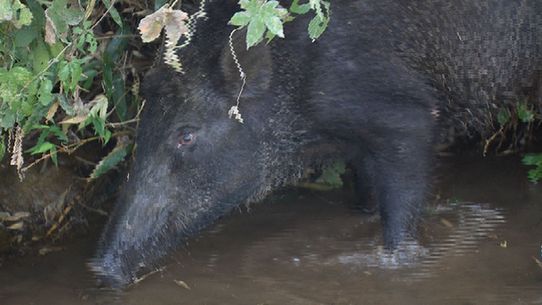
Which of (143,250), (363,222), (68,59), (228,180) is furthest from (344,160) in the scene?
(68,59)

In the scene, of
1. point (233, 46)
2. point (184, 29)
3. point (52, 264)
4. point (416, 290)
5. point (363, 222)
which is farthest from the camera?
point (363, 222)

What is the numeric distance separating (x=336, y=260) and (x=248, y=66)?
0.93m

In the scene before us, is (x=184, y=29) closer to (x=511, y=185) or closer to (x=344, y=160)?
(x=344, y=160)

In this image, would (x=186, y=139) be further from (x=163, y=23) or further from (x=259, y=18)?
(x=259, y=18)

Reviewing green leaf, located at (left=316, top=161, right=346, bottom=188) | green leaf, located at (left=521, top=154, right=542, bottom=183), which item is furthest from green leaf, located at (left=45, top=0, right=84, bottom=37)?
green leaf, located at (left=521, top=154, right=542, bottom=183)

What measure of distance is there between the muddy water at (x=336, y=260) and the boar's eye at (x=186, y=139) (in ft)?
1.98

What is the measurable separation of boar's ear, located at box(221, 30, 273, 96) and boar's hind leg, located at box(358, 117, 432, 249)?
20.2 inches

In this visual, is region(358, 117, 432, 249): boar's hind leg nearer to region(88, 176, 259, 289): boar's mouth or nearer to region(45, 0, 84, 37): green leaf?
region(88, 176, 259, 289): boar's mouth

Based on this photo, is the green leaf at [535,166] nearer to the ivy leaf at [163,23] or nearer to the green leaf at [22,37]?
the ivy leaf at [163,23]

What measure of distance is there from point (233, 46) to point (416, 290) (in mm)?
1129

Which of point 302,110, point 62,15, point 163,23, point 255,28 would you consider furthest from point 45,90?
point 302,110

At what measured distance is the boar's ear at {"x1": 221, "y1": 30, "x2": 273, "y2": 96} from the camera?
3449mm

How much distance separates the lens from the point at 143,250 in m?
3.60

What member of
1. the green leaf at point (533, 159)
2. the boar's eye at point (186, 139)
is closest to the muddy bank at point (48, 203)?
the boar's eye at point (186, 139)
